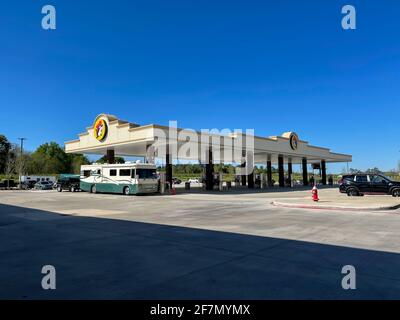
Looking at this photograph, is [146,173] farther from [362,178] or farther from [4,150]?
[4,150]

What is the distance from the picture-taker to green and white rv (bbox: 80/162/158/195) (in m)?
33.3

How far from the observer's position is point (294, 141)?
54.3 m

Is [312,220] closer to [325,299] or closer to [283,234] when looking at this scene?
[283,234]

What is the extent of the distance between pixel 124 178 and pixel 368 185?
71.6 ft

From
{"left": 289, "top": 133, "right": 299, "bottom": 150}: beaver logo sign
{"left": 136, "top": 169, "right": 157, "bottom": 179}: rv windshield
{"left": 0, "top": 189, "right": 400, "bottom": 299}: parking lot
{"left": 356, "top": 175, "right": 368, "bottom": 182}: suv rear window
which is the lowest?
{"left": 0, "top": 189, "right": 400, "bottom": 299}: parking lot

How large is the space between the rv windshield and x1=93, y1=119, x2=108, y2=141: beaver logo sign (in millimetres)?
8628

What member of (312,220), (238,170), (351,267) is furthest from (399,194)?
(238,170)

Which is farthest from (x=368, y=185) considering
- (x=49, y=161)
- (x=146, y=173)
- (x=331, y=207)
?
(x=49, y=161)

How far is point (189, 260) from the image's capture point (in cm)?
739

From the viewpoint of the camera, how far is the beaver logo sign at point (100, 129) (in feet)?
130

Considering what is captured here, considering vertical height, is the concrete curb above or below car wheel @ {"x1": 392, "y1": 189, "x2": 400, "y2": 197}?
below

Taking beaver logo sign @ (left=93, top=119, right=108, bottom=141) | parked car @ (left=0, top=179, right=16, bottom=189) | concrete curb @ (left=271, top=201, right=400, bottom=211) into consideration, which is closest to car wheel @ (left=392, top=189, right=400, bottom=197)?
Result: concrete curb @ (left=271, top=201, right=400, bottom=211)

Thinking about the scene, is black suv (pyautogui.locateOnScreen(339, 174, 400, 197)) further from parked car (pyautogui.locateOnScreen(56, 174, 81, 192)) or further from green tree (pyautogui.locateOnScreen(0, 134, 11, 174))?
green tree (pyautogui.locateOnScreen(0, 134, 11, 174))

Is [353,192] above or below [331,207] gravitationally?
above
